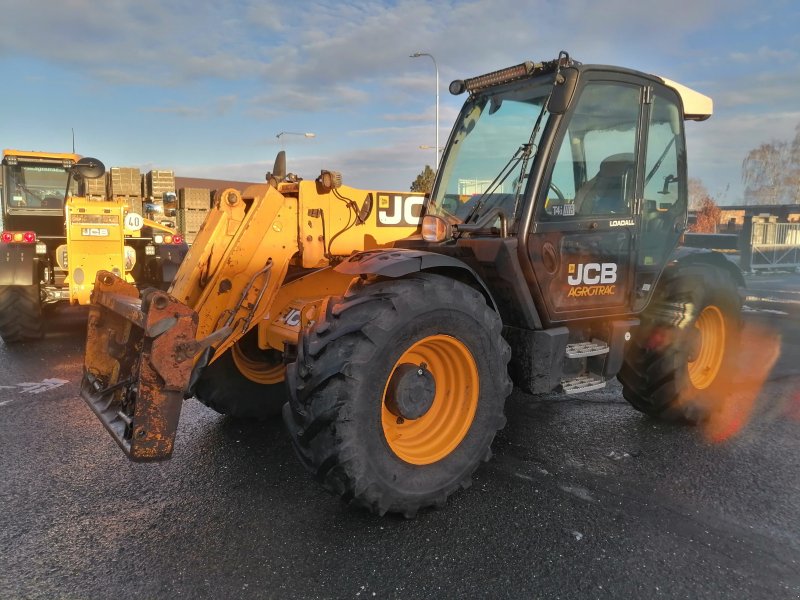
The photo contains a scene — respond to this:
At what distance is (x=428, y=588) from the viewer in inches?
102

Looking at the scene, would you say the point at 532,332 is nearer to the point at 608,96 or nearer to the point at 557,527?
the point at 557,527

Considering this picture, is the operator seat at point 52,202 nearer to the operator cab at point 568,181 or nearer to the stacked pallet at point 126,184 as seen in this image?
the stacked pallet at point 126,184

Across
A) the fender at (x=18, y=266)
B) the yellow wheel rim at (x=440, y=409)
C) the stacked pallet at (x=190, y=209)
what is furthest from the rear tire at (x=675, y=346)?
the stacked pallet at (x=190, y=209)

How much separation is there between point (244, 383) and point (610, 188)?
10.1 ft

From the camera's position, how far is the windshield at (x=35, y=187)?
10016 millimetres

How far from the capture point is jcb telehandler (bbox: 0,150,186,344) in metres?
8.00

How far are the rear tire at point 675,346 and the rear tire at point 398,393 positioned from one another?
171 centimetres

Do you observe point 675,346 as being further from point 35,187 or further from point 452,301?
point 35,187

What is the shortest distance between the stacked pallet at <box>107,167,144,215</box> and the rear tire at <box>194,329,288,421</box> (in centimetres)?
1563

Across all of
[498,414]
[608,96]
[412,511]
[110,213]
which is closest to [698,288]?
[608,96]

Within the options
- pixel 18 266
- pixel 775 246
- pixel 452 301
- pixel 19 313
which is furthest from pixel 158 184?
pixel 775 246

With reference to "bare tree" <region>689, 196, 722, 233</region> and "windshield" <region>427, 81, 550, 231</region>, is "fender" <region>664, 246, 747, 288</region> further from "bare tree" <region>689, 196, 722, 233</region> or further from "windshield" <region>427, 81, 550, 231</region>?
"bare tree" <region>689, 196, 722, 233</region>

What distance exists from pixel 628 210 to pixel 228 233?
280cm

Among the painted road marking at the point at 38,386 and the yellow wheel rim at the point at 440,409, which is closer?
the yellow wheel rim at the point at 440,409
